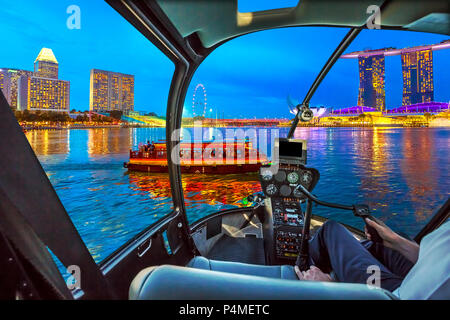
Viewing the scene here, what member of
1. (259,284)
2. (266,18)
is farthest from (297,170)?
(259,284)

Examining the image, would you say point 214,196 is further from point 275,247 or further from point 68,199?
point 275,247

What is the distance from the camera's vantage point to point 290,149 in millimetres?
2451

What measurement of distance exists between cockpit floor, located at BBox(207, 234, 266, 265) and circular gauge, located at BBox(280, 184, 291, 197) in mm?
749

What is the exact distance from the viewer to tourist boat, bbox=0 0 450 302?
1.53 ft

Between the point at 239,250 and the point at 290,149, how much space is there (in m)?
1.32

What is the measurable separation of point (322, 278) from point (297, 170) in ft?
4.13

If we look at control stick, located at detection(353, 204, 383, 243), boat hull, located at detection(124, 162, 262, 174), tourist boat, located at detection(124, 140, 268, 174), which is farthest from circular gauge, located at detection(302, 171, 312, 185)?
boat hull, located at detection(124, 162, 262, 174)

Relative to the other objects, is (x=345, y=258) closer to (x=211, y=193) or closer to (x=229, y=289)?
(x=229, y=289)

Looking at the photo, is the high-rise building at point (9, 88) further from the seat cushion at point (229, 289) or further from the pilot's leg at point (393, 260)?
the pilot's leg at point (393, 260)

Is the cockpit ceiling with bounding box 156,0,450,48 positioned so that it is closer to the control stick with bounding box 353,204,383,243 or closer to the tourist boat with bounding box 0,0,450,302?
the tourist boat with bounding box 0,0,450,302

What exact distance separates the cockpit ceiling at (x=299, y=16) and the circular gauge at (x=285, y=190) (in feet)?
5.29

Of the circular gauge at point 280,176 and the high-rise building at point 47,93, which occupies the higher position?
the high-rise building at point 47,93

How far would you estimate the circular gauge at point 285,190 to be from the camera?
263cm

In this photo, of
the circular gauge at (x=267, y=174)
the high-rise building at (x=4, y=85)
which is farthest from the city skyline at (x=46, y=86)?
the circular gauge at (x=267, y=174)
